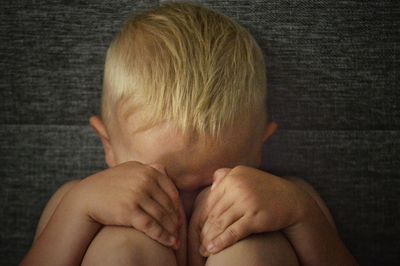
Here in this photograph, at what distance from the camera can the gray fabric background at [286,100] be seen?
3.17 ft

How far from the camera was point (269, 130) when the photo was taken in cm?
91

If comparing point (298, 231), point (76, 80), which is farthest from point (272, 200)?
point (76, 80)

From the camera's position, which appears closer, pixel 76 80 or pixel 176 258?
pixel 176 258

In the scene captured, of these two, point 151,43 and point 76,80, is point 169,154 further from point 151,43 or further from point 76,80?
point 76,80

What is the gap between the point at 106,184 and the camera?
76 cm

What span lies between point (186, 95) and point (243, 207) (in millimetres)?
188

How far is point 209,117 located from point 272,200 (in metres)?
0.15

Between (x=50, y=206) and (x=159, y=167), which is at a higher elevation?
(x=159, y=167)

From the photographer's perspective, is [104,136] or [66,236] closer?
[66,236]

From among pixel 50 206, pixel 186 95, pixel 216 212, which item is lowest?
pixel 50 206

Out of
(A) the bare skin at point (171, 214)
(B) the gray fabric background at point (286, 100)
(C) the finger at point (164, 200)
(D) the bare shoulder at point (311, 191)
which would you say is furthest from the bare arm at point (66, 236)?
(D) the bare shoulder at point (311, 191)

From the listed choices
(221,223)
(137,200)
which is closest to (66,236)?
(137,200)

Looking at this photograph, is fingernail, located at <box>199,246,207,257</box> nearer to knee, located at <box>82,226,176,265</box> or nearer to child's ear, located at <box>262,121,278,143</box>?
knee, located at <box>82,226,176,265</box>

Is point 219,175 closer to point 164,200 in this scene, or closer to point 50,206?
point 164,200
